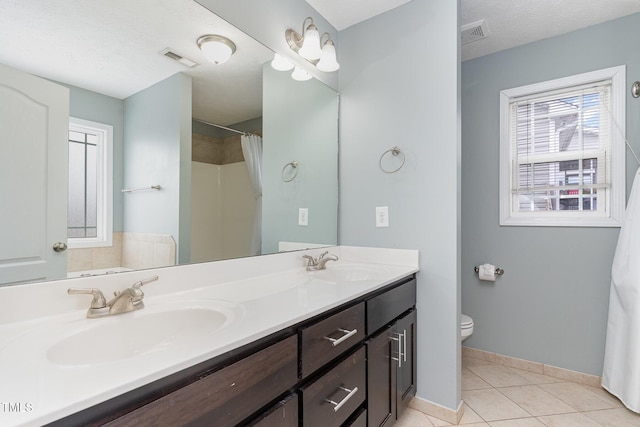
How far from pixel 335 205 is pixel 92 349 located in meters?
1.50

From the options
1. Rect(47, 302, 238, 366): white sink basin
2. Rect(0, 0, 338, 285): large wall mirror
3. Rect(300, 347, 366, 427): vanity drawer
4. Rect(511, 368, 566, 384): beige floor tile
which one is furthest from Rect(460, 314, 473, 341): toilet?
Rect(47, 302, 238, 366): white sink basin

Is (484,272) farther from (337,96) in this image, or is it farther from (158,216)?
(158,216)

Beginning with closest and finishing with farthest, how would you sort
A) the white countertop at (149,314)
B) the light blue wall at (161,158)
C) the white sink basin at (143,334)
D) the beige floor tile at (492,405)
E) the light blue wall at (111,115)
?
the white countertop at (149,314), the white sink basin at (143,334), the light blue wall at (111,115), the light blue wall at (161,158), the beige floor tile at (492,405)

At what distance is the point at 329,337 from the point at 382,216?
3.31 ft

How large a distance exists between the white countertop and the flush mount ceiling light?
35.4 inches

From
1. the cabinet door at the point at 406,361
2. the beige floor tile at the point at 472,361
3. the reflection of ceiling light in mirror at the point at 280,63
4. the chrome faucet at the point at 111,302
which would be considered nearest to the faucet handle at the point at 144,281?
the chrome faucet at the point at 111,302

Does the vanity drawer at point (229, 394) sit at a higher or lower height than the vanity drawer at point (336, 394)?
higher

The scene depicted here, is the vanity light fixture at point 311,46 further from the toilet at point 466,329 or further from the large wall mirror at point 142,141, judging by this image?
the toilet at point 466,329

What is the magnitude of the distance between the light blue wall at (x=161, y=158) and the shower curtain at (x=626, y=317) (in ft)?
7.86

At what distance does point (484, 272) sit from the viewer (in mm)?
2393

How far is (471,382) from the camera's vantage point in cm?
208

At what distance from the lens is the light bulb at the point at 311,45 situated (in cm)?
164

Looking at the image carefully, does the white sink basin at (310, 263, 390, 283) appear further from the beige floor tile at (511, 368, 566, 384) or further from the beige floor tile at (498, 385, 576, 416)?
the beige floor tile at (511, 368, 566, 384)

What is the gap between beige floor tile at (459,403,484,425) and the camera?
1.66 meters
